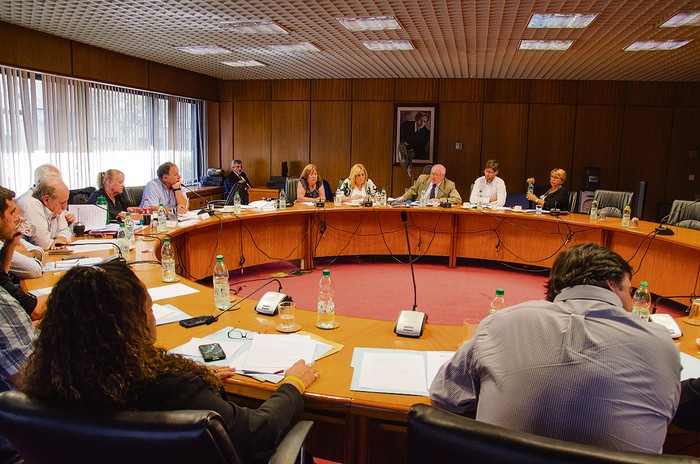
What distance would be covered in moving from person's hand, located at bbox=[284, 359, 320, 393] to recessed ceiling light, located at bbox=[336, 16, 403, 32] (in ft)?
13.0

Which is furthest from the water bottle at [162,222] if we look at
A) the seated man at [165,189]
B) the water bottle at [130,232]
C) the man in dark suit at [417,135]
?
the man in dark suit at [417,135]

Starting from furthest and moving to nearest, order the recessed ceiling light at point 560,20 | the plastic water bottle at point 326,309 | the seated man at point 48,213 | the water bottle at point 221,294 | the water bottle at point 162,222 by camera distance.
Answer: the recessed ceiling light at point 560,20, the water bottle at point 162,222, the seated man at point 48,213, the water bottle at point 221,294, the plastic water bottle at point 326,309

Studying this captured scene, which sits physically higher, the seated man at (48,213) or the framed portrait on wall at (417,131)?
the framed portrait on wall at (417,131)

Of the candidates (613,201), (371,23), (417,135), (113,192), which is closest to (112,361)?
(113,192)

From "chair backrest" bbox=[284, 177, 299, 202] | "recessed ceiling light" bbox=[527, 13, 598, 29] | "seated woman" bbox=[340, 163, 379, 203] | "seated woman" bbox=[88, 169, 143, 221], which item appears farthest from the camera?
"chair backrest" bbox=[284, 177, 299, 202]

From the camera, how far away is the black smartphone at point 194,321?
2.29m

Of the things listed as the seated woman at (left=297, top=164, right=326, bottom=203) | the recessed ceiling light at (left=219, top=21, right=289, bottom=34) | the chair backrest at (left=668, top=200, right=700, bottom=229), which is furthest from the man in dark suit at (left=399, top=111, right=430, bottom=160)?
the chair backrest at (left=668, top=200, right=700, bottom=229)

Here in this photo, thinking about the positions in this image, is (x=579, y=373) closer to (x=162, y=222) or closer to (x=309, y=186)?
(x=162, y=222)

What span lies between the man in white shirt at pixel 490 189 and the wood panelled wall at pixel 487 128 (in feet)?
8.78

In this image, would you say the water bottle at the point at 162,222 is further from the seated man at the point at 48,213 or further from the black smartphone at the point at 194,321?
the black smartphone at the point at 194,321

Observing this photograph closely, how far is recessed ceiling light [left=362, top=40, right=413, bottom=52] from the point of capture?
606cm

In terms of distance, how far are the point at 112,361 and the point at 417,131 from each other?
8773 mm

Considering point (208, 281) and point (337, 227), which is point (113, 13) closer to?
point (208, 281)

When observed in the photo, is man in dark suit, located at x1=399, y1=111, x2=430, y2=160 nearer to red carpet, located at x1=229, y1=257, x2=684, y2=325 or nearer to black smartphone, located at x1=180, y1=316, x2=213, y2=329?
red carpet, located at x1=229, y1=257, x2=684, y2=325
